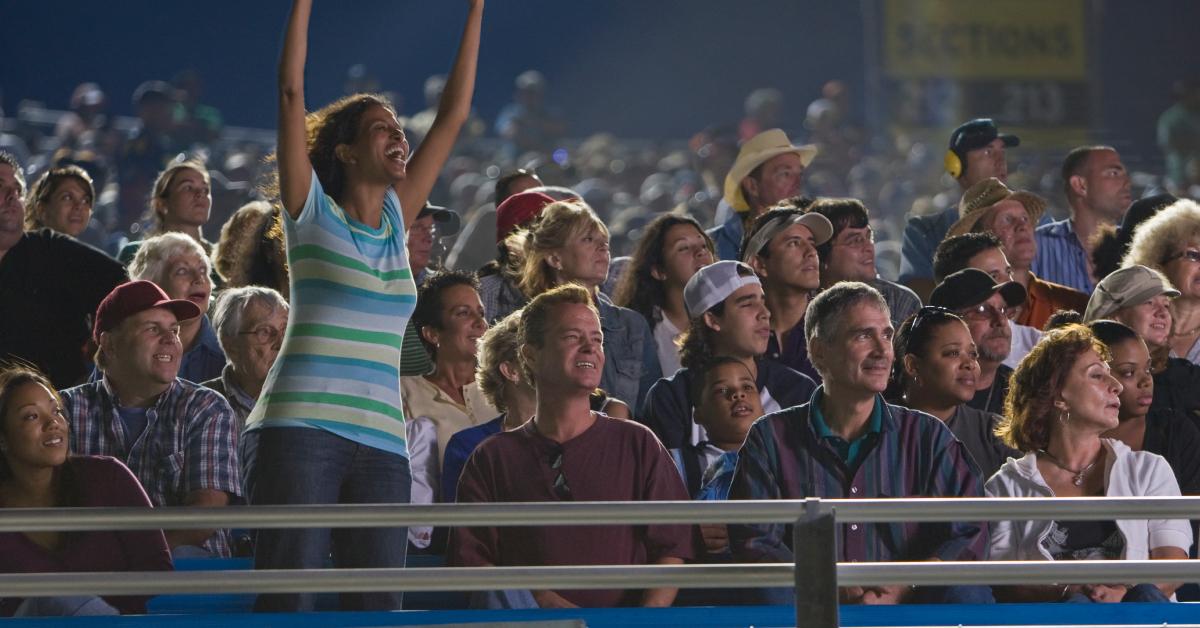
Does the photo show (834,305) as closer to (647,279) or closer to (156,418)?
(647,279)

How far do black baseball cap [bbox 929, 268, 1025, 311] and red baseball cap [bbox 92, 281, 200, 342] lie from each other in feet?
7.51

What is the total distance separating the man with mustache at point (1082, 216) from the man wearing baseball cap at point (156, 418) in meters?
3.56

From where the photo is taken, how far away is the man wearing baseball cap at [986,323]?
531 centimetres

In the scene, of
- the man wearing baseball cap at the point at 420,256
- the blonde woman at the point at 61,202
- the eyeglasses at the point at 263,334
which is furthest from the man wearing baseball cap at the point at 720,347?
the blonde woman at the point at 61,202

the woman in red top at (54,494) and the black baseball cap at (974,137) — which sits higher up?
the black baseball cap at (974,137)

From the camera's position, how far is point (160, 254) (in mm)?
5723

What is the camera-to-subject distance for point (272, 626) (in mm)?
3465

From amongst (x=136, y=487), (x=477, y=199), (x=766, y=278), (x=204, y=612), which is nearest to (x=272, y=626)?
(x=204, y=612)

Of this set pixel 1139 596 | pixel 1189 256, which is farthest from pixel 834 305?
pixel 1189 256

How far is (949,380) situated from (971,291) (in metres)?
0.57

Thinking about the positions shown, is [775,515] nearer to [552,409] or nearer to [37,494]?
[552,409]

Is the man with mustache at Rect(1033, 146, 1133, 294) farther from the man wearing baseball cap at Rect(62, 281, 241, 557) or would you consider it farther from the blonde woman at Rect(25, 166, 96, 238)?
the blonde woman at Rect(25, 166, 96, 238)

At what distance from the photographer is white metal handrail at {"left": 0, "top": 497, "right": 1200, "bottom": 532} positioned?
2.78 m

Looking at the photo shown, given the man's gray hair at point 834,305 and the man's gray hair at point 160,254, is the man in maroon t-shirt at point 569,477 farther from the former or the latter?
the man's gray hair at point 160,254
